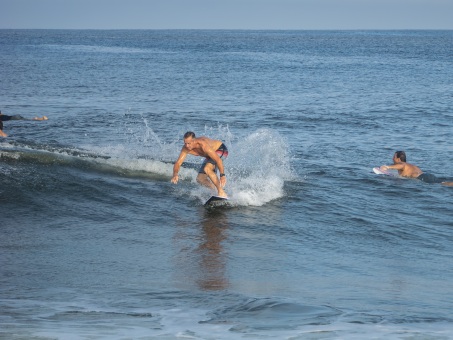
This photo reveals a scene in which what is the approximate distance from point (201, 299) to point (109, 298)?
105cm

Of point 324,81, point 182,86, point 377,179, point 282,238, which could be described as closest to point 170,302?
point 282,238

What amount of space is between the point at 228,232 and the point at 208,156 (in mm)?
2023

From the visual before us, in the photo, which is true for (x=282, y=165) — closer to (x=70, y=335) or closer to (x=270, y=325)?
(x=270, y=325)

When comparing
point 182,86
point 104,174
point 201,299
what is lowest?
point 201,299

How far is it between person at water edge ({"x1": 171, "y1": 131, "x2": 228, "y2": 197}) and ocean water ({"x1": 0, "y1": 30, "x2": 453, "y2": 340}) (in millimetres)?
511

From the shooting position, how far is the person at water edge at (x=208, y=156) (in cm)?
1330

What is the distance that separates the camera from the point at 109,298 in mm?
8156

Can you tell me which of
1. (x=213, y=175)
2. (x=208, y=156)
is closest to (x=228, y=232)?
(x=213, y=175)

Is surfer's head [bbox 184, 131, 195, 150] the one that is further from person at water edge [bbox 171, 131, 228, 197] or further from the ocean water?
the ocean water

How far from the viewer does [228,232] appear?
12.2m

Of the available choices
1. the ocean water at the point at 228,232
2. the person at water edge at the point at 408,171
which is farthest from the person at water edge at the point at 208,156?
the person at water edge at the point at 408,171

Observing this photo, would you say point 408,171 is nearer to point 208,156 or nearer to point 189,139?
point 208,156

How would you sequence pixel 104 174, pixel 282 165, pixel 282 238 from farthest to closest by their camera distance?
pixel 282 165
pixel 104 174
pixel 282 238

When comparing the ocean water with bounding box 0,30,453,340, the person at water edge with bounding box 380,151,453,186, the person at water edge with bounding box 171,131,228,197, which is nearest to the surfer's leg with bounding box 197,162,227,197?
the person at water edge with bounding box 171,131,228,197
